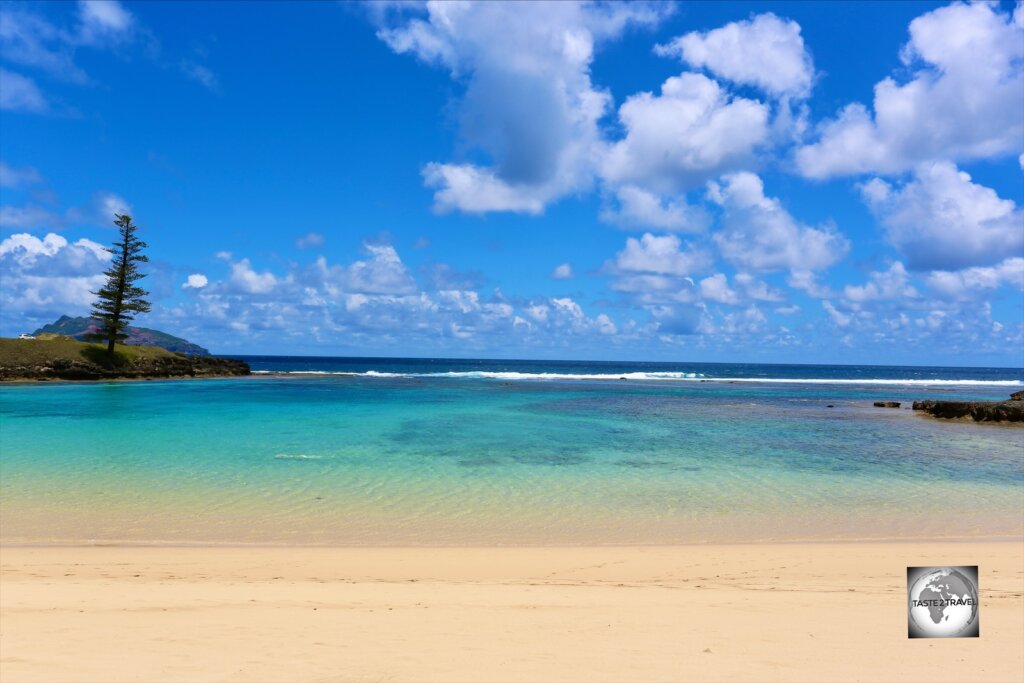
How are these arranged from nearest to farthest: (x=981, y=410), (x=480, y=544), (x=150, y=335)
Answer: (x=480, y=544) < (x=981, y=410) < (x=150, y=335)

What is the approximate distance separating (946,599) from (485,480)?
12483 millimetres

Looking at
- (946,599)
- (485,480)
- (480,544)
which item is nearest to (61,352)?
(485,480)

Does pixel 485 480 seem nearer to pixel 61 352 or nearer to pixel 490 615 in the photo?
pixel 490 615

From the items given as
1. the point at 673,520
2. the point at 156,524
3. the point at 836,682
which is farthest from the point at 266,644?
the point at 673,520

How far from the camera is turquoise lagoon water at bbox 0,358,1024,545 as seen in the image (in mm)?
11536

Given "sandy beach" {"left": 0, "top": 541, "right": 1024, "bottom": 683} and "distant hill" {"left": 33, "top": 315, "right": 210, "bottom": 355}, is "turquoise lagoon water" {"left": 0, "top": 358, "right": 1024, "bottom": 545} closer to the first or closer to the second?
"sandy beach" {"left": 0, "top": 541, "right": 1024, "bottom": 683}

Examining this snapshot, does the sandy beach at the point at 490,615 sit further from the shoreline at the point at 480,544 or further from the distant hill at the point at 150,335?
the distant hill at the point at 150,335

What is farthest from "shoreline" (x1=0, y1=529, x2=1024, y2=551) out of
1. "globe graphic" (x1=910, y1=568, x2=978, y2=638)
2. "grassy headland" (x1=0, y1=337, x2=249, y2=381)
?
"grassy headland" (x1=0, y1=337, x2=249, y2=381)

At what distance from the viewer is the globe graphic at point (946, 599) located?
13.4 ft

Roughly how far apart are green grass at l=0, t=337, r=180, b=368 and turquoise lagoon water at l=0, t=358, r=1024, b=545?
106 feet


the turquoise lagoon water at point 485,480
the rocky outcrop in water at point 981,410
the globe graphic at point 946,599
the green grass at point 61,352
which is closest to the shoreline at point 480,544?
the turquoise lagoon water at point 485,480

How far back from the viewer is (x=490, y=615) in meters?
7.02

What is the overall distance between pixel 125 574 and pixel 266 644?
4.26 m

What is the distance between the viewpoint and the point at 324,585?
26.9 feet
